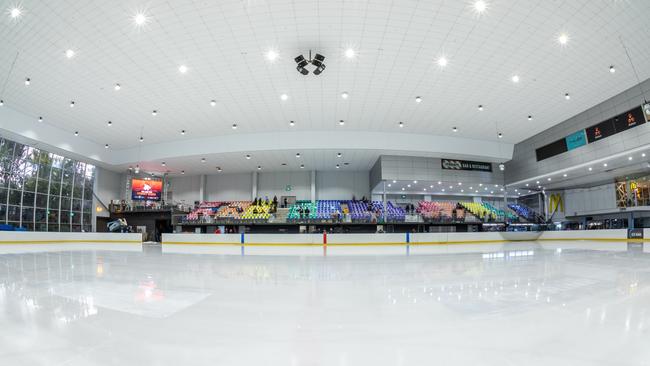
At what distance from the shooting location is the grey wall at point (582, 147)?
605 inches

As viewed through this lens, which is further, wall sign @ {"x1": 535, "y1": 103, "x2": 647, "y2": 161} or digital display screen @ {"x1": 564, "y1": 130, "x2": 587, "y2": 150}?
digital display screen @ {"x1": 564, "y1": 130, "x2": 587, "y2": 150}

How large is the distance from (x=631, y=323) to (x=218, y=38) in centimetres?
1280

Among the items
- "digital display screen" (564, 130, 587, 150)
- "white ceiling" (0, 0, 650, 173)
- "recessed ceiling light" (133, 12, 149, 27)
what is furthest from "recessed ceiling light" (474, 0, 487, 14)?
"digital display screen" (564, 130, 587, 150)

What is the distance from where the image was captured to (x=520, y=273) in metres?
5.70

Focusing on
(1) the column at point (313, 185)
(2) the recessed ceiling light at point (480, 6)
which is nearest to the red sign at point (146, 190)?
(1) the column at point (313, 185)

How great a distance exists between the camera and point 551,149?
2064 centimetres

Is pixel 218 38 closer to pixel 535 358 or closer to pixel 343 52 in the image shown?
pixel 343 52

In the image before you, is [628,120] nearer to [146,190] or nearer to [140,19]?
[140,19]

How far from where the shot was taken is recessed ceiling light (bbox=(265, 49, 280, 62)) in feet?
40.8

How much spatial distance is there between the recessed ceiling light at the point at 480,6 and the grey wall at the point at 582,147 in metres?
10.8

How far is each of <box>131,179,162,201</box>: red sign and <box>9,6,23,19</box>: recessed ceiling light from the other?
14111mm

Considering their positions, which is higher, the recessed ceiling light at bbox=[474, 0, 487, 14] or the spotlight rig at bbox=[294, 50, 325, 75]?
the recessed ceiling light at bbox=[474, 0, 487, 14]

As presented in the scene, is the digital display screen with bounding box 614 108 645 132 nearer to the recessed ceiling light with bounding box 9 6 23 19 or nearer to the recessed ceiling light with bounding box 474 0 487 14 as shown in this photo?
the recessed ceiling light with bounding box 474 0 487 14

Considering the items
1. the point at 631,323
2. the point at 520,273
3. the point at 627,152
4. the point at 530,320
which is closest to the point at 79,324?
the point at 530,320
